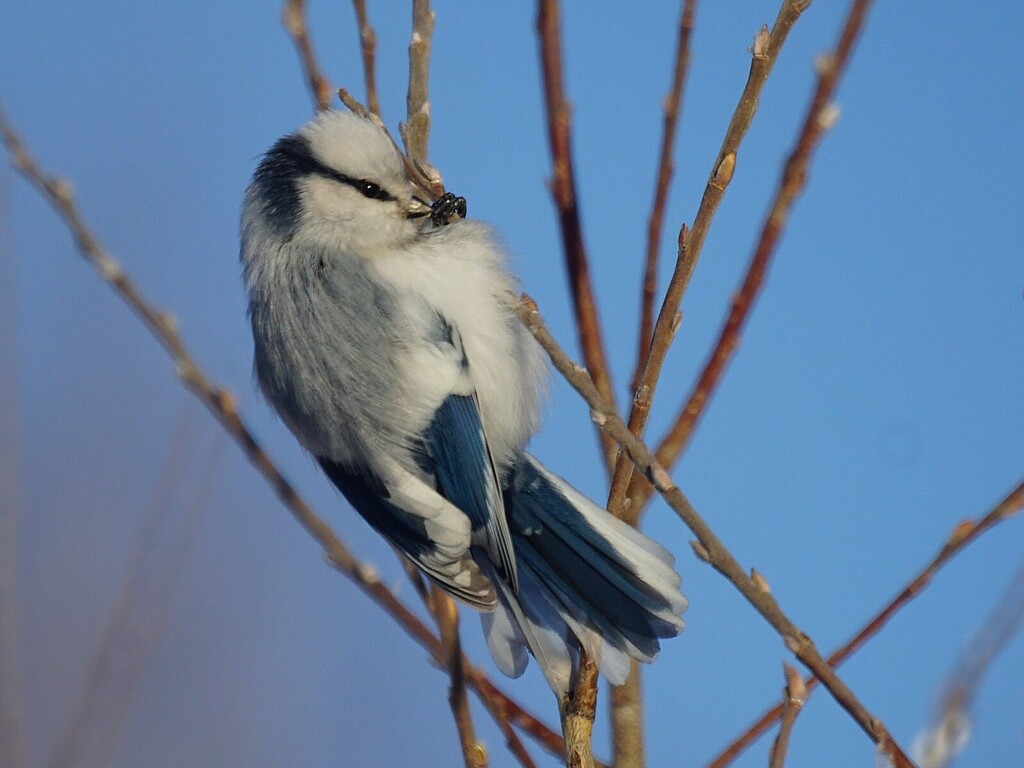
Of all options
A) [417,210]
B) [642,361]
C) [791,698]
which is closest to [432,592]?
[642,361]

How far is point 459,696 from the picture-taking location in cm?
95

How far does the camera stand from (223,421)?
1.02 meters

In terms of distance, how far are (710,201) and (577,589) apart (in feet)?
1.84

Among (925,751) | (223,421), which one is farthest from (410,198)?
(925,751)

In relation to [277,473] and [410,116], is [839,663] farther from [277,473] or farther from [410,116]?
[410,116]

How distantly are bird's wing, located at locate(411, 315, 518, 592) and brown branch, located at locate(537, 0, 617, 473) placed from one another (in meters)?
0.21

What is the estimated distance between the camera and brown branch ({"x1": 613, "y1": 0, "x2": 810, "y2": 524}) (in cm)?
90

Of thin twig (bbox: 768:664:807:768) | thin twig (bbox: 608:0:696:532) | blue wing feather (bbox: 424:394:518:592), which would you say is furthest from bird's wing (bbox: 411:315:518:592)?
thin twig (bbox: 768:664:807:768)

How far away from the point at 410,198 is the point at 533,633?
2.13 ft

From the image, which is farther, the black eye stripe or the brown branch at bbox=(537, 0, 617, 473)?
the black eye stripe

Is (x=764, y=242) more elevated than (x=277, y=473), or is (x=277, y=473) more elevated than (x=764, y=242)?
(x=764, y=242)

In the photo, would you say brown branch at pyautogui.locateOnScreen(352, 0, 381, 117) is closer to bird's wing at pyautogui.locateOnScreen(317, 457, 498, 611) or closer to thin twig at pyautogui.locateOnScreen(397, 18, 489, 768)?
thin twig at pyautogui.locateOnScreen(397, 18, 489, 768)

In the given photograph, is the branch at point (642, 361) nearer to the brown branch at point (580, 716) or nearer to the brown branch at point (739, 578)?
the brown branch at point (580, 716)

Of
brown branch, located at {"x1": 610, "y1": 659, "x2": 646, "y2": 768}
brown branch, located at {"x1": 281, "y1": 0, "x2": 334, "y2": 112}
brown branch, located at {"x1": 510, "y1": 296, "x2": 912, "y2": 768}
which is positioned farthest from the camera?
brown branch, located at {"x1": 281, "y1": 0, "x2": 334, "y2": 112}
